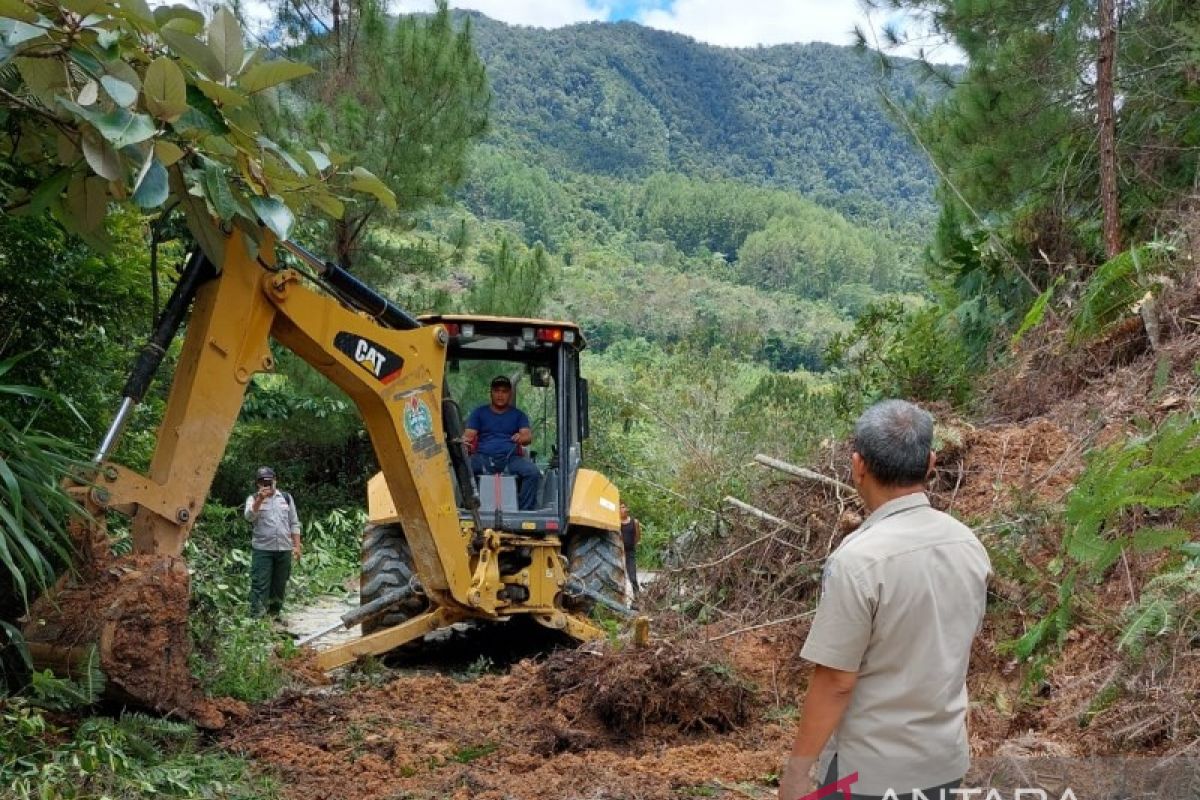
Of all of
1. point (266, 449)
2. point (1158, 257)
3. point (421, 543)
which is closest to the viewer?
point (421, 543)

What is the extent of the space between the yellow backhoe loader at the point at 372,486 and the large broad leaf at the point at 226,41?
1128 millimetres

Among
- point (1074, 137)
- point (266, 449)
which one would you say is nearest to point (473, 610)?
point (1074, 137)

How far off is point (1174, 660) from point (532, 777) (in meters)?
2.60

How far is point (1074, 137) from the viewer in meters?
10.6

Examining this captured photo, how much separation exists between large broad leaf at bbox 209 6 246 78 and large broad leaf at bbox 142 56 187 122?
152 mm

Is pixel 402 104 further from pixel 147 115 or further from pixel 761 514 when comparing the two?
pixel 147 115

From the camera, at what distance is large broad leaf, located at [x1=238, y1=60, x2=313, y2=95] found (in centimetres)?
406

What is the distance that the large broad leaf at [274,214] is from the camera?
4379mm

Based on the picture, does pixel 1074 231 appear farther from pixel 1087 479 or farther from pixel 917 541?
pixel 917 541

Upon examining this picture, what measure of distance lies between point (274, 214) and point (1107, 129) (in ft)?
24.1

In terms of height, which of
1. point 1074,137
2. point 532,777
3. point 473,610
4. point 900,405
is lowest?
point 532,777

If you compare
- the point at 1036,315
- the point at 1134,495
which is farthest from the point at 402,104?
the point at 1134,495

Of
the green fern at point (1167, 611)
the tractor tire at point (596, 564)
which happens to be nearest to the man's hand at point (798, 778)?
the green fern at point (1167, 611)

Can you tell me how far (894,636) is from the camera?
262 cm
